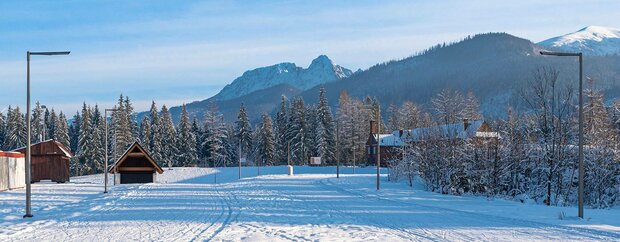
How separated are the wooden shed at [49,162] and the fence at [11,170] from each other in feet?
37.3

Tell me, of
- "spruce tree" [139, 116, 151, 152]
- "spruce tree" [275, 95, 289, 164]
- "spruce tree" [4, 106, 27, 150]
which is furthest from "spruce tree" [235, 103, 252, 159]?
"spruce tree" [4, 106, 27, 150]

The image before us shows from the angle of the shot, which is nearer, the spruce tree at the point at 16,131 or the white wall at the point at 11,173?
the white wall at the point at 11,173

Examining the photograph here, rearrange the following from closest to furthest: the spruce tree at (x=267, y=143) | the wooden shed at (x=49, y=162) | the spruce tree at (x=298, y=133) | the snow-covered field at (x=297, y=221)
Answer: the snow-covered field at (x=297, y=221) → the wooden shed at (x=49, y=162) → the spruce tree at (x=298, y=133) → the spruce tree at (x=267, y=143)

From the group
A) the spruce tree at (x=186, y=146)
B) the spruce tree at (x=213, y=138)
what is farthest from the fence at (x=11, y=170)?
the spruce tree at (x=213, y=138)

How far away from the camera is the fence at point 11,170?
41.3 metres

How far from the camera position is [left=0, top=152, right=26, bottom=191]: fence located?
4131 cm

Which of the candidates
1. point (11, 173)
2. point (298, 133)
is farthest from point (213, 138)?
point (11, 173)

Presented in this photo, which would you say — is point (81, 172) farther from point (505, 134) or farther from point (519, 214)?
point (519, 214)

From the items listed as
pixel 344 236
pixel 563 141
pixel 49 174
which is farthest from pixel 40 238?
pixel 49 174

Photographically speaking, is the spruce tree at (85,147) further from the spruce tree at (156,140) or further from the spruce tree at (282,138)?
the spruce tree at (282,138)

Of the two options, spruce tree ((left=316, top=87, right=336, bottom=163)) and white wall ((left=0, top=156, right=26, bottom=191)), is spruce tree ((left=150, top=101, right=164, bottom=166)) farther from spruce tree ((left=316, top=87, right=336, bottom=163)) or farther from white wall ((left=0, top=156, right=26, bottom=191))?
white wall ((left=0, top=156, right=26, bottom=191))

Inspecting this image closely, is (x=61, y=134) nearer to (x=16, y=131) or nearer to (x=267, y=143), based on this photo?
(x=16, y=131)

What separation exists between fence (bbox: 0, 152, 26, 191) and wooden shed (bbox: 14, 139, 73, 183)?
1137 centimetres

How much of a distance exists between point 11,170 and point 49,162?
48.8 ft
